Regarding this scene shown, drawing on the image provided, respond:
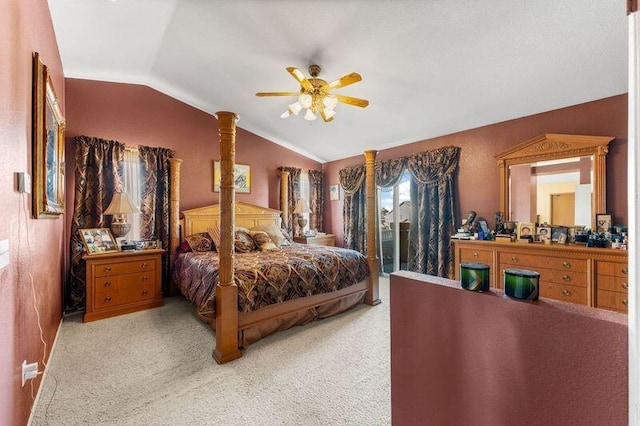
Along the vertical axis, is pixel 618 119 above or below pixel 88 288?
above

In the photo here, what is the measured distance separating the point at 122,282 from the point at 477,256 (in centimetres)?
442

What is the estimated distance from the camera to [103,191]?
351 cm

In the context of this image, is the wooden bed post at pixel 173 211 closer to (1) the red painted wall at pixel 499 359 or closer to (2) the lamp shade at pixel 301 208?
(2) the lamp shade at pixel 301 208

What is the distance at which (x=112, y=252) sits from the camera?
10.7 feet

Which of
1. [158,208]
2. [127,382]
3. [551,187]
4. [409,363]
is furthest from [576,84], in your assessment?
[158,208]

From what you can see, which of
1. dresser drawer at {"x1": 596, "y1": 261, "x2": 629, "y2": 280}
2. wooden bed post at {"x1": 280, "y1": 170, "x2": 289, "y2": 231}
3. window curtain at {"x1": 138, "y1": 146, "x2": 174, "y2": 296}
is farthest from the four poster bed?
dresser drawer at {"x1": 596, "y1": 261, "x2": 629, "y2": 280}

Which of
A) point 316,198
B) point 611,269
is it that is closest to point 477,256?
point 611,269

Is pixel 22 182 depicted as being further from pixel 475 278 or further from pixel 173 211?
pixel 173 211

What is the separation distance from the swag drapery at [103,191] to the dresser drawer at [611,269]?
5092 millimetres

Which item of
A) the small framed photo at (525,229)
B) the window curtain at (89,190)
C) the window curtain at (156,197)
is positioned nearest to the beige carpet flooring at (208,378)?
the window curtain at (89,190)

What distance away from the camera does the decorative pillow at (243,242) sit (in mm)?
3805

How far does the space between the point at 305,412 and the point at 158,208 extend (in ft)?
11.2

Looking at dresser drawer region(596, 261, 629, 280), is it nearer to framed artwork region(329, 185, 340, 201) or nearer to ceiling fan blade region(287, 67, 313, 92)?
ceiling fan blade region(287, 67, 313, 92)

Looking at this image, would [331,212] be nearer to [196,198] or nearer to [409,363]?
[196,198]
